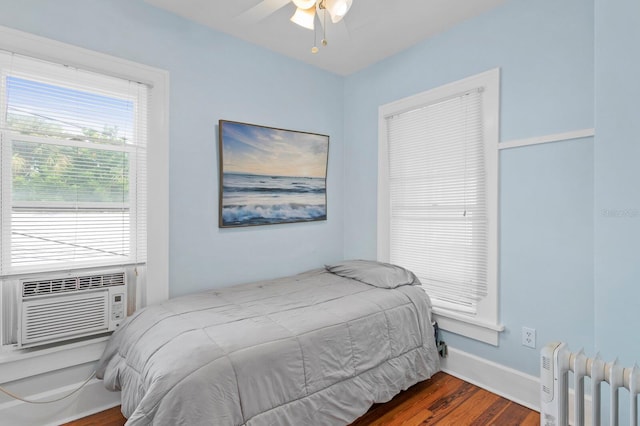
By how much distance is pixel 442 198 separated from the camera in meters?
2.59

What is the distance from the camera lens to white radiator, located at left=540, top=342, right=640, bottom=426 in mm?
1247

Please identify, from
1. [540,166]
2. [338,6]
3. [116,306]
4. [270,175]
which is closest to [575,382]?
[540,166]

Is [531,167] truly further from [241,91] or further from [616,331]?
[241,91]

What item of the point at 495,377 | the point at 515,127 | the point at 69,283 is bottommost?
the point at 495,377

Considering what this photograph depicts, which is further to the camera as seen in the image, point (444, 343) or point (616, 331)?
point (444, 343)

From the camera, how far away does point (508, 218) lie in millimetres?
2199

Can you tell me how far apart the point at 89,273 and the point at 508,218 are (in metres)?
2.72

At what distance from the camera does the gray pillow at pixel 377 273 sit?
2479mm

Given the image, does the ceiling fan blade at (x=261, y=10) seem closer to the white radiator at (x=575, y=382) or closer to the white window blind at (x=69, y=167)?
the white window blind at (x=69, y=167)

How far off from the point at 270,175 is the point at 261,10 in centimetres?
122

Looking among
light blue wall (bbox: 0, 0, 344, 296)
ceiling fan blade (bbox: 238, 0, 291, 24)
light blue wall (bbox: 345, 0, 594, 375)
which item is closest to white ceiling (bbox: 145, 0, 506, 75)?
ceiling fan blade (bbox: 238, 0, 291, 24)

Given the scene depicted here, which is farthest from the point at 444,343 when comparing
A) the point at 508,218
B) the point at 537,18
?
the point at 537,18

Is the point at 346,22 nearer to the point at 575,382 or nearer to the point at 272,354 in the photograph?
the point at 272,354

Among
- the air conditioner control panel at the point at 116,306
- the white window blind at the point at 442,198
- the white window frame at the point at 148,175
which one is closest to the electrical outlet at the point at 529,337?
the white window blind at the point at 442,198
